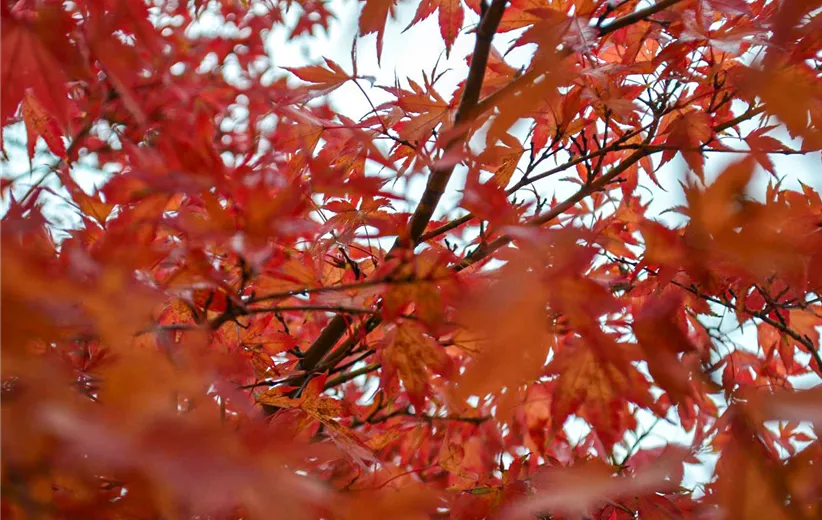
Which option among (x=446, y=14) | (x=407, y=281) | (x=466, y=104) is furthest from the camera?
(x=446, y=14)

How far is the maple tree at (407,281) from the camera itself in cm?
39

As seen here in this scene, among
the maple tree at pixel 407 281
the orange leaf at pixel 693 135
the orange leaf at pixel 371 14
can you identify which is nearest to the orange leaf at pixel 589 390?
the maple tree at pixel 407 281

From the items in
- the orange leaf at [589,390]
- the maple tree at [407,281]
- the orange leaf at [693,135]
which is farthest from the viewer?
the orange leaf at [693,135]

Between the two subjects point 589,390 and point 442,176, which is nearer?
point 589,390

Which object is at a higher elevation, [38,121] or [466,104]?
[38,121]

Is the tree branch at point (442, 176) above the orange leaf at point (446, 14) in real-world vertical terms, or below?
below

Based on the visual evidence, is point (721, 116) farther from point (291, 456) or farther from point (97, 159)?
point (97, 159)

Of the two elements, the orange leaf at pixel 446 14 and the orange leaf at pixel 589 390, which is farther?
the orange leaf at pixel 446 14

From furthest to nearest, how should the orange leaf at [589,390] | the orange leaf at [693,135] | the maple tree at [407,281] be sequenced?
the orange leaf at [693,135], the orange leaf at [589,390], the maple tree at [407,281]

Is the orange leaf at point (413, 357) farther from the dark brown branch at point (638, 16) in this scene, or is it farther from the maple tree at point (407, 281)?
the dark brown branch at point (638, 16)

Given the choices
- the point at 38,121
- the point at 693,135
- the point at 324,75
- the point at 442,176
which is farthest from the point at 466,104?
the point at 38,121

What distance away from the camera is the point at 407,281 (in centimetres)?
56

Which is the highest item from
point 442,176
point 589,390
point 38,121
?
point 38,121

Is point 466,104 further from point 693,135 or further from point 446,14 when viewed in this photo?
point 693,135
